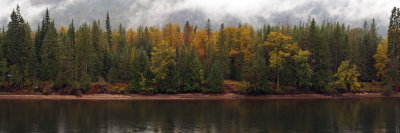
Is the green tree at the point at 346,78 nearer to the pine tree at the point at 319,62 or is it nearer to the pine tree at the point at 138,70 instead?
the pine tree at the point at 319,62

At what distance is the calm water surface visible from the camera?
53156 mm

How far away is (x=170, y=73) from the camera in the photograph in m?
99.8

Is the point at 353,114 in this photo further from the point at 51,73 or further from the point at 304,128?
the point at 51,73

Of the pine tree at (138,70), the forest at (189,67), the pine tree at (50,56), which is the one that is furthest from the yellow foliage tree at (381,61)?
the pine tree at (50,56)

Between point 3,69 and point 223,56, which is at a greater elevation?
point 223,56

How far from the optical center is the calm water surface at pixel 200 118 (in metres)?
53.2

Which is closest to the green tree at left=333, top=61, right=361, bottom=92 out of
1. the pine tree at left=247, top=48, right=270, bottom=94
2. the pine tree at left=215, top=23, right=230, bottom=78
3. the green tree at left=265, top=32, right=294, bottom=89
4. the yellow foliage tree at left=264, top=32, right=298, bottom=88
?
the yellow foliage tree at left=264, top=32, right=298, bottom=88

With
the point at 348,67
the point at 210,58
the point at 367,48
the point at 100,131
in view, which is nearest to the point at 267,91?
the point at 210,58

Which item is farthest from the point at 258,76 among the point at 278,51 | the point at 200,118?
the point at 200,118

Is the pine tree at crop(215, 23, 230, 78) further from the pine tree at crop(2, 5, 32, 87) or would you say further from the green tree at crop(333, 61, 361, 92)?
the pine tree at crop(2, 5, 32, 87)

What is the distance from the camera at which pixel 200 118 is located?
206 ft

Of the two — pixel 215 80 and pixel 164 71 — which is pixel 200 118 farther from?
pixel 164 71

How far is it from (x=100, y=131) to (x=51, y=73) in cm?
5633

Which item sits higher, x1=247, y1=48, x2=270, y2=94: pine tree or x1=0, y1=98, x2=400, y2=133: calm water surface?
x1=247, y1=48, x2=270, y2=94: pine tree
